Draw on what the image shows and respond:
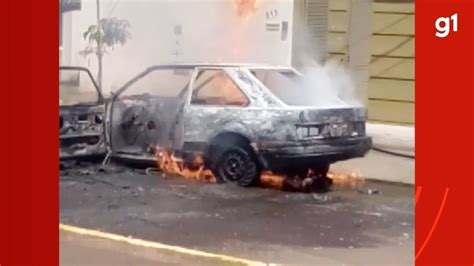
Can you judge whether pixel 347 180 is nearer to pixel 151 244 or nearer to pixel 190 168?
pixel 190 168

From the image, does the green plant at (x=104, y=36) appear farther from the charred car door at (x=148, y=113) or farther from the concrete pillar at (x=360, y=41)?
the concrete pillar at (x=360, y=41)

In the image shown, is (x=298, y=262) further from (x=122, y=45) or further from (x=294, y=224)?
(x=122, y=45)

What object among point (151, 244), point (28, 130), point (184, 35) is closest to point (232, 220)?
point (151, 244)

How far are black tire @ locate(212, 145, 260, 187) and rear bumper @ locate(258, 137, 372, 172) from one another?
15 cm

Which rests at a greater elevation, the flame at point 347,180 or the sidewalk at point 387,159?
the sidewalk at point 387,159

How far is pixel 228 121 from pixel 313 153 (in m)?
0.71

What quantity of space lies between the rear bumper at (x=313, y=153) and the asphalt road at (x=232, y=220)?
226 mm

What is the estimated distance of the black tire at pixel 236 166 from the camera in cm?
712

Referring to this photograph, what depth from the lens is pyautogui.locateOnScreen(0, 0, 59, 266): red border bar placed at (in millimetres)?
4820

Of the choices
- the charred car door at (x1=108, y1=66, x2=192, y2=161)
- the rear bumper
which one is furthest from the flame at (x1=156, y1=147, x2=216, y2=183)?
the rear bumper

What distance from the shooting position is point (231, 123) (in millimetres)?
7164
